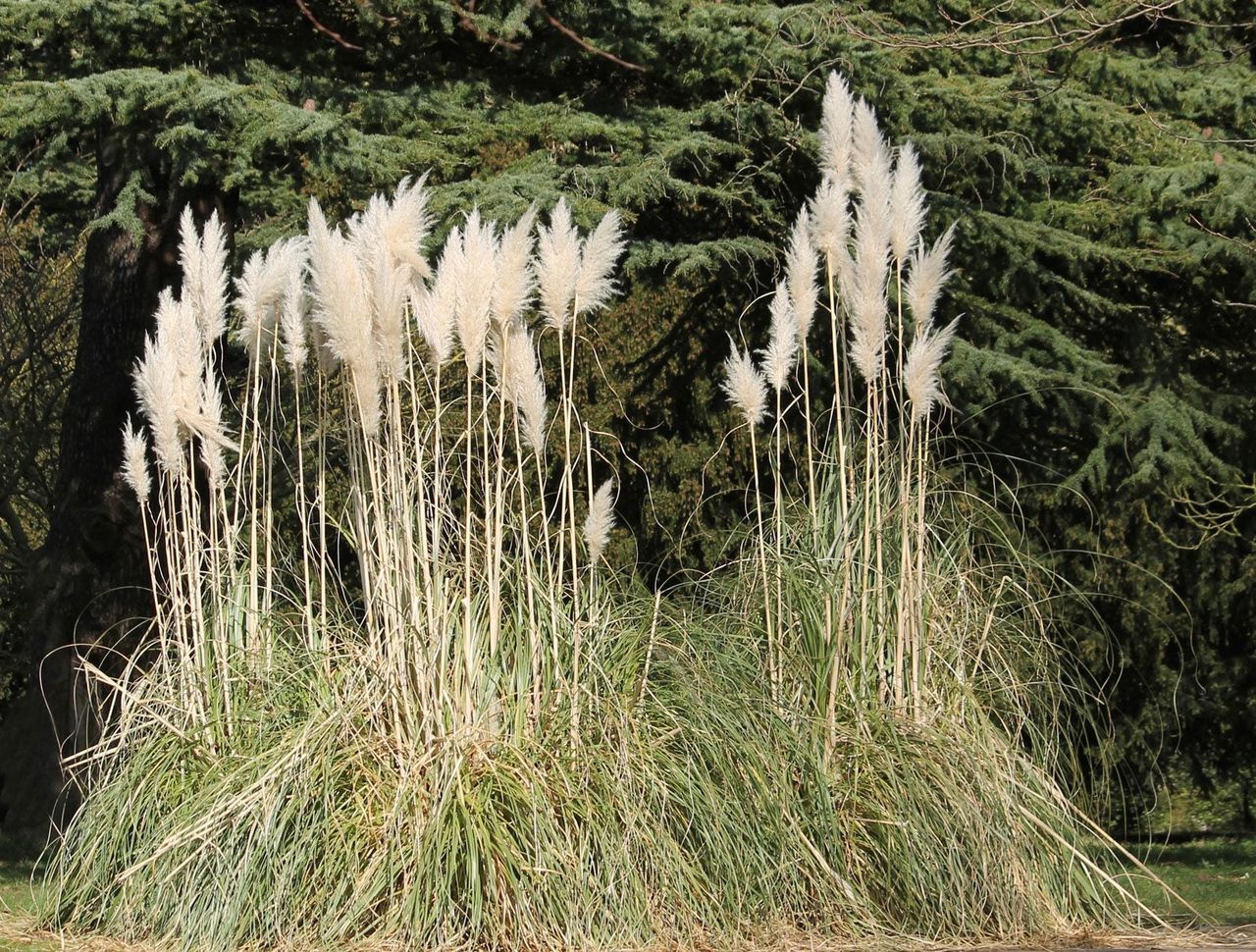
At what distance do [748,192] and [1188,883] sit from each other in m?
4.93

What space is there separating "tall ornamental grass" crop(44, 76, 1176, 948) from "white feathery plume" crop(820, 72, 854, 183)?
0.02 metres

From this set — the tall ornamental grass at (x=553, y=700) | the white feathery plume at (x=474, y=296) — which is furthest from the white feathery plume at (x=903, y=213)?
the white feathery plume at (x=474, y=296)

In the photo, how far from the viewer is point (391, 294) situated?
5586 mm

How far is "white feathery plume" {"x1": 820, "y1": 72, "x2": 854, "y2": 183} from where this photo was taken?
6426 mm

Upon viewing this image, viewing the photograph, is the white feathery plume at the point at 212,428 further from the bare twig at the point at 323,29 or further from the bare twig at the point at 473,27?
the bare twig at the point at 323,29

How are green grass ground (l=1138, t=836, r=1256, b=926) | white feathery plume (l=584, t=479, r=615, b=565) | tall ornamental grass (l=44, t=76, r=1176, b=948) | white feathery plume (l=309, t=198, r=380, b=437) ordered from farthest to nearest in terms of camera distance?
green grass ground (l=1138, t=836, r=1256, b=926)
white feathery plume (l=584, t=479, r=615, b=565)
white feathery plume (l=309, t=198, r=380, b=437)
tall ornamental grass (l=44, t=76, r=1176, b=948)

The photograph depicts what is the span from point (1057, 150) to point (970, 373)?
2.59 metres

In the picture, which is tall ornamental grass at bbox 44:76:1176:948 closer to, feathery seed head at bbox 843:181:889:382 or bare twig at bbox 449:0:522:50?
feathery seed head at bbox 843:181:889:382

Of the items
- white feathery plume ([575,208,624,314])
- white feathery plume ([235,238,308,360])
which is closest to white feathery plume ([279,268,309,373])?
white feathery plume ([235,238,308,360])

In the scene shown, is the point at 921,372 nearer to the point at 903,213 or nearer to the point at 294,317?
the point at 903,213

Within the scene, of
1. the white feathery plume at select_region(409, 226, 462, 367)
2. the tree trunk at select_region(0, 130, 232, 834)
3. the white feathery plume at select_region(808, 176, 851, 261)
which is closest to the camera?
the white feathery plume at select_region(409, 226, 462, 367)

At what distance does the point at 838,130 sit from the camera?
645 centimetres

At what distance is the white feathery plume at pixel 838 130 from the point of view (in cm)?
643

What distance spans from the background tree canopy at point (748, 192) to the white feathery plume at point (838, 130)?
1.74m
